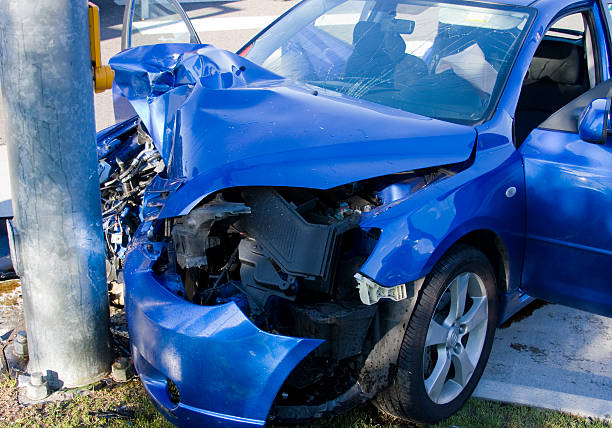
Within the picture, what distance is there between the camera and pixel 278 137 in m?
2.94

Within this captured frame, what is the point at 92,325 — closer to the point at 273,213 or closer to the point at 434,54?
the point at 273,213

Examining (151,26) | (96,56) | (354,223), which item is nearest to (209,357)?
(354,223)

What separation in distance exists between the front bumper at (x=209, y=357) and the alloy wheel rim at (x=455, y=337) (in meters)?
0.68

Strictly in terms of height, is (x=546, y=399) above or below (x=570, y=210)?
below

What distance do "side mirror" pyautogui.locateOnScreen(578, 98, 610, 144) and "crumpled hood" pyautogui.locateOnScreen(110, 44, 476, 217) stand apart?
528 millimetres

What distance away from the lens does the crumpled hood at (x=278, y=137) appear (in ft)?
9.20

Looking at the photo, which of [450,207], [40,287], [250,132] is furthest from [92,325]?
[450,207]

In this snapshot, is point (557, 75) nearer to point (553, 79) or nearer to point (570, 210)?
point (553, 79)

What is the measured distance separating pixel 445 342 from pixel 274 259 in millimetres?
821

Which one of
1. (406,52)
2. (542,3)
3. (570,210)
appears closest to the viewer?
(570,210)

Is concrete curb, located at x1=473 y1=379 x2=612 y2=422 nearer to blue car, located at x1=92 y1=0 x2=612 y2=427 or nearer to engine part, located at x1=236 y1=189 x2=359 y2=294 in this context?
blue car, located at x1=92 y1=0 x2=612 y2=427

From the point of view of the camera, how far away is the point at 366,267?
2.60 m

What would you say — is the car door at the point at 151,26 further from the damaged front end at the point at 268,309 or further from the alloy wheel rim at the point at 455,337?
the alloy wheel rim at the point at 455,337

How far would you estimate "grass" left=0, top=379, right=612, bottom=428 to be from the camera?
3.02 m
